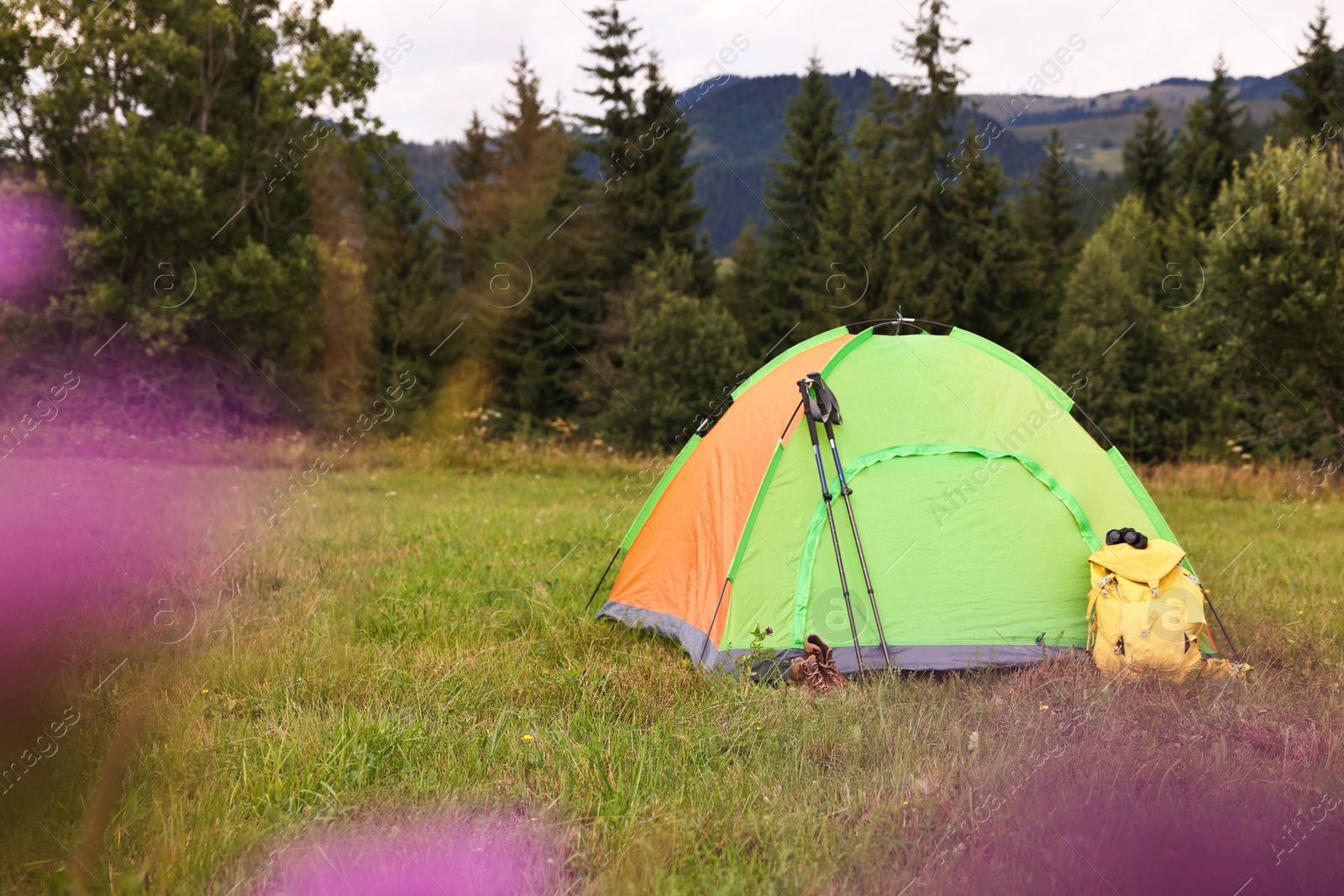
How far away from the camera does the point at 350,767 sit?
11.9 feet

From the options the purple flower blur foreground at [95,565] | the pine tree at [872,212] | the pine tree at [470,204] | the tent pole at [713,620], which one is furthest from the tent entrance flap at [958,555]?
the pine tree at [470,204]

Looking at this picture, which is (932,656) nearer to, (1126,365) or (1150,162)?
(1126,365)

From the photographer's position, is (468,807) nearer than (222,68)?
Yes

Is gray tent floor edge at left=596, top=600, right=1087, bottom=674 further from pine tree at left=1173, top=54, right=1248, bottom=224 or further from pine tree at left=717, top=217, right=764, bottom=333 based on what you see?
pine tree at left=1173, top=54, right=1248, bottom=224

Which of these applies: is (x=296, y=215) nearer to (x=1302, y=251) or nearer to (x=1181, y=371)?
(x=1302, y=251)

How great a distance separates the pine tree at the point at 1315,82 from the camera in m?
33.4

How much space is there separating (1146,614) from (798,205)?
126ft

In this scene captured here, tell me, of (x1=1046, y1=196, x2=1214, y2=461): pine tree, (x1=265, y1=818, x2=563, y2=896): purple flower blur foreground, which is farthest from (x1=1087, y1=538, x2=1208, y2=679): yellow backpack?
(x1=1046, y1=196, x2=1214, y2=461): pine tree

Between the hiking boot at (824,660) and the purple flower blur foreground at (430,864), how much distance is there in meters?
1.82

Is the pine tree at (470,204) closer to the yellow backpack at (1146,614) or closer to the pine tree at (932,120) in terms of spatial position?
the pine tree at (932,120)

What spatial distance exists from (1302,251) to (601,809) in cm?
1682

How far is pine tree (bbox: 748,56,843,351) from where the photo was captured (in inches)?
1518

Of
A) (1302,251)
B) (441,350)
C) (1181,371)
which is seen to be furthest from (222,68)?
(1181,371)

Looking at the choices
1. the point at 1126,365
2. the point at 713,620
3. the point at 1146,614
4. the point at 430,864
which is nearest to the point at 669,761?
the point at 430,864
